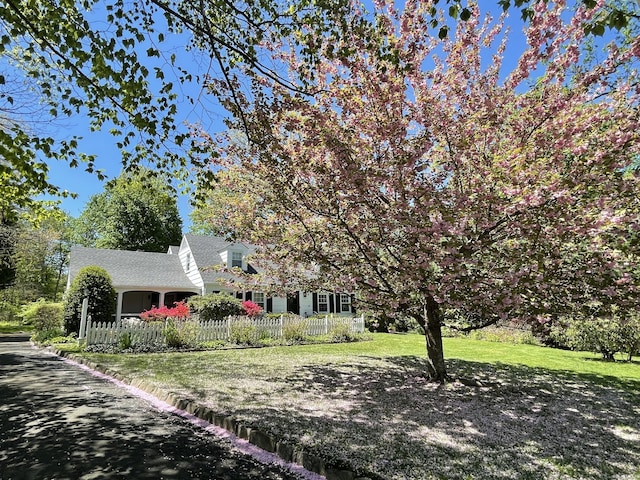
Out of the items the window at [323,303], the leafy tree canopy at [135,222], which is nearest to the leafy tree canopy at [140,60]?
the window at [323,303]

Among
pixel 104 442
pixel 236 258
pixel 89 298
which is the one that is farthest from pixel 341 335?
pixel 104 442

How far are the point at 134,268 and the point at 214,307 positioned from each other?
10.4 meters

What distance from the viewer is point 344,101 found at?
6113 mm

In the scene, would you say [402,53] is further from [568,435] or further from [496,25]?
[568,435]

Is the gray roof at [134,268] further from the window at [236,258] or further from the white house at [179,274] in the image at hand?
the window at [236,258]

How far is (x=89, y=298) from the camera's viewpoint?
14945mm

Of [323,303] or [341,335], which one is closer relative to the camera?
[341,335]

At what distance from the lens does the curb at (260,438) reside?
136 inches

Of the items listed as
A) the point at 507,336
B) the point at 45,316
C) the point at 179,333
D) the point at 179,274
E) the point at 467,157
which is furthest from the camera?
the point at 179,274

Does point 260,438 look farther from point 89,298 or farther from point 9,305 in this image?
point 9,305

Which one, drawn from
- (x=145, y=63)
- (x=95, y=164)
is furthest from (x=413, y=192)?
(x=95, y=164)

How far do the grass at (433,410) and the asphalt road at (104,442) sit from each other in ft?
2.28

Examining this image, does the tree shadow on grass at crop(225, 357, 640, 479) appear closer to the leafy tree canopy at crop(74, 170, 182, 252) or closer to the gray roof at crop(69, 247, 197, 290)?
the gray roof at crop(69, 247, 197, 290)

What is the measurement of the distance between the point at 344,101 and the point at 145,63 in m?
3.34
